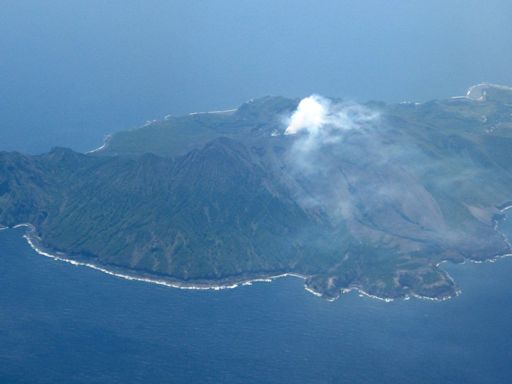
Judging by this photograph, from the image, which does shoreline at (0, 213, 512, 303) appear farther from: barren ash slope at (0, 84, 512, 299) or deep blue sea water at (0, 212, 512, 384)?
deep blue sea water at (0, 212, 512, 384)

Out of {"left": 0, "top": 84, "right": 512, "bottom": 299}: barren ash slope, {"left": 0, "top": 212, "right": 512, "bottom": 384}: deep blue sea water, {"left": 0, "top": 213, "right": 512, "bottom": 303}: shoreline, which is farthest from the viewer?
{"left": 0, "top": 84, "right": 512, "bottom": 299}: barren ash slope

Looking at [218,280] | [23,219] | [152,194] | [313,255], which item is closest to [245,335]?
[218,280]

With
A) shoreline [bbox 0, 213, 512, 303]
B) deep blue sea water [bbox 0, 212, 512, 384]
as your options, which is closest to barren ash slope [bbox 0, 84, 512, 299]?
shoreline [bbox 0, 213, 512, 303]

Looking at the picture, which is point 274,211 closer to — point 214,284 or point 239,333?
point 214,284

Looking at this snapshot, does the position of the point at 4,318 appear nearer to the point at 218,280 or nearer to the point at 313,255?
the point at 218,280

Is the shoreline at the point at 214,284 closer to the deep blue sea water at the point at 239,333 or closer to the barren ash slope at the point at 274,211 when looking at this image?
the barren ash slope at the point at 274,211

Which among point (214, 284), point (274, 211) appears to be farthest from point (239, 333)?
point (274, 211)
